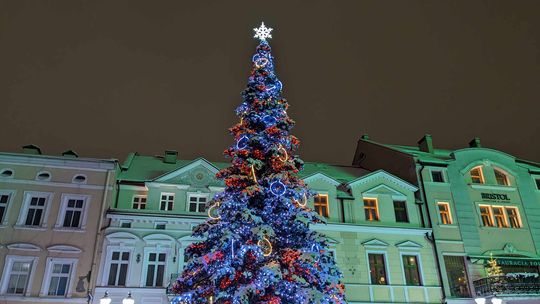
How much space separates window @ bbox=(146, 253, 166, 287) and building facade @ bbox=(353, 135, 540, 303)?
16127 millimetres

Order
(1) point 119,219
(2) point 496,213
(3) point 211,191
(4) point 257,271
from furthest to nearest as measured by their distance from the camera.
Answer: (2) point 496,213
(3) point 211,191
(1) point 119,219
(4) point 257,271

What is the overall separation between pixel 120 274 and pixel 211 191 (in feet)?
22.4

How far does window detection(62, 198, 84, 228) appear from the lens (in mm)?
24594

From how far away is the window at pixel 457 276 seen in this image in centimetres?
2600

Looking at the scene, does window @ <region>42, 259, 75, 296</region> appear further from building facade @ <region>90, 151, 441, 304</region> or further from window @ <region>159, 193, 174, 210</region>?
window @ <region>159, 193, 174, 210</region>

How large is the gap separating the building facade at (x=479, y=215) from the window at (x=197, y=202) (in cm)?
1398

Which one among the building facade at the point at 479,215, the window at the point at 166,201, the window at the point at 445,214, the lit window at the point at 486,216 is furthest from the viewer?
the lit window at the point at 486,216

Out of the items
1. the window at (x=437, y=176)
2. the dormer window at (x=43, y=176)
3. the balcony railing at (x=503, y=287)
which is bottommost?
the balcony railing at (x=503, y=287)

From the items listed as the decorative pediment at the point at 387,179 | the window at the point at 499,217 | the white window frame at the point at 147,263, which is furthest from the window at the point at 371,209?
the white window frame at the point at 147,263

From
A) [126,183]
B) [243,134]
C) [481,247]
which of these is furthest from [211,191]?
[481,247]

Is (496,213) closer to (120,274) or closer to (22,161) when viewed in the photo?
(120,274)

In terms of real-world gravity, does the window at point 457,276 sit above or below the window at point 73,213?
below

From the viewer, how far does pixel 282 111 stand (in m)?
18.6

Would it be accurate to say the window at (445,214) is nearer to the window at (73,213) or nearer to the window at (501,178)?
the window at (501,178)
